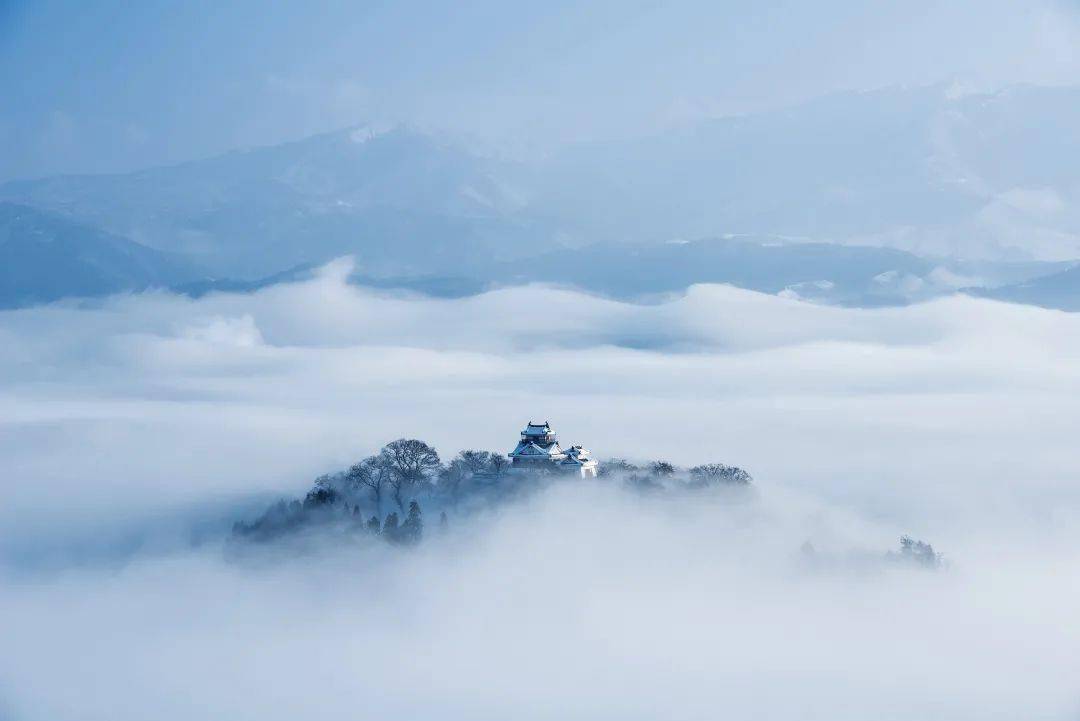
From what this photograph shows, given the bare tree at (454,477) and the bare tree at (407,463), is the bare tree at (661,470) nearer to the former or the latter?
the bare tree at (454,477)

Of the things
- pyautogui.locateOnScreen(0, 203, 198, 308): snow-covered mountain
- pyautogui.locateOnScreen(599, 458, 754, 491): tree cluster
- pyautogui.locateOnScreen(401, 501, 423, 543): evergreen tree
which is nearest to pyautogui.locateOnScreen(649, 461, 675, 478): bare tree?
pyautogui.locateOnScreen(599, 458, 754, 491): tree cluster

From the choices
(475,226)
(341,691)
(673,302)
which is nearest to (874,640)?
(341,691)

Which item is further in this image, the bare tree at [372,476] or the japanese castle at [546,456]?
the japanese castle at [546,456]

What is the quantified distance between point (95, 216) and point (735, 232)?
257 ft

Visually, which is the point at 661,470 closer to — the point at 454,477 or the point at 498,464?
the point at 498,464

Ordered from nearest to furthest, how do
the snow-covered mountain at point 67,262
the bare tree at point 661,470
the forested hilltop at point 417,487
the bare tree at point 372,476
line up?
the forested hilltop at point 417,487 < the bare tree at point 372,476 < the bare tree at point 661,470 < the snow-covered mountain at point 67,262

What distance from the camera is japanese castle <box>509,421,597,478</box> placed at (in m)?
41.0

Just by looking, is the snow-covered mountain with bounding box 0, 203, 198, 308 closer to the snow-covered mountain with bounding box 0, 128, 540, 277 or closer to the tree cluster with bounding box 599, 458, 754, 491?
the snow-covered mountain with bounding box 0, 128, 540, 277

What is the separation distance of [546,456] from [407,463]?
3798 mm

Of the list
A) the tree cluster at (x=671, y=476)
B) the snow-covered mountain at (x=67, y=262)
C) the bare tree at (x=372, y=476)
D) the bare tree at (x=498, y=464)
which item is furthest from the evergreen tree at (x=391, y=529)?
the snow-covered mountain at (x=67, y=262)

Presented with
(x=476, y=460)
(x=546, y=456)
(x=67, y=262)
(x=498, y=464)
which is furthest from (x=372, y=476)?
(x=67, y=262)

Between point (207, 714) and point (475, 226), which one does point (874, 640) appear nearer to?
point (207, 714)

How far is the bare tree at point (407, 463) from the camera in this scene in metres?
40.2

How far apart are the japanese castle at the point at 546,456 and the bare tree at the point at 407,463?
232cm
